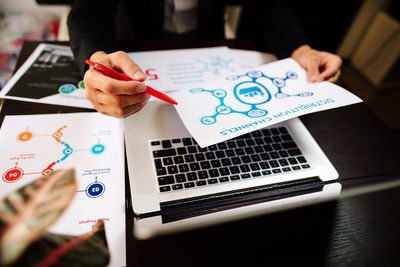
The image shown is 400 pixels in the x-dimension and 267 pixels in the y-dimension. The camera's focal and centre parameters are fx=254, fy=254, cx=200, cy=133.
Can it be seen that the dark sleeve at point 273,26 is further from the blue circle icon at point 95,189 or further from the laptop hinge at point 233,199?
the blue circle icon at point 95,189

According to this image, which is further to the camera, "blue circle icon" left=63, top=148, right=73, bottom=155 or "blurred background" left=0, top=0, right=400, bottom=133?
"blurred background" left=0, top=0, right=400, bottom=133

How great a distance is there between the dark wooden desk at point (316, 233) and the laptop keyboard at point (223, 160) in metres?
0.10

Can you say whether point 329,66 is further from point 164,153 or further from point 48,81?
point 48,81

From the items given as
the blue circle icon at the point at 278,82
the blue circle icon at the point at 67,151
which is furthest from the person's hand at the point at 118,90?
the blue circle icon at the point at 278,82

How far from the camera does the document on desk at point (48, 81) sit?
617 millimetres

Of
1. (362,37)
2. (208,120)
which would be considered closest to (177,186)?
(208,120)

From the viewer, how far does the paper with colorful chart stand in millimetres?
491

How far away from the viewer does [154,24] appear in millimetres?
977

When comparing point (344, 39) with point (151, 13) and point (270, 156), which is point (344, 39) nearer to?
point (151, 13)

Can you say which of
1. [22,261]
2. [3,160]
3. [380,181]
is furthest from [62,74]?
[380,181]

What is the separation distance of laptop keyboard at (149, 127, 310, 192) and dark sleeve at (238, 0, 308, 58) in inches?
14.9

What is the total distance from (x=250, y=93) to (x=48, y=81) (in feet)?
1.71

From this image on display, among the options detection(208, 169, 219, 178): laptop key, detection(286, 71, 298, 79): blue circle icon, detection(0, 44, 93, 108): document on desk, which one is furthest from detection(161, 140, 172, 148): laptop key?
detection(286, 71, 298, 79): blue circle icon

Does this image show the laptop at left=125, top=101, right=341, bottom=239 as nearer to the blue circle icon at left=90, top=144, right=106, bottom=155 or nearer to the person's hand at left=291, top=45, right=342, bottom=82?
the blue circle icon at left=90, top=144, right=106, bottom=155
